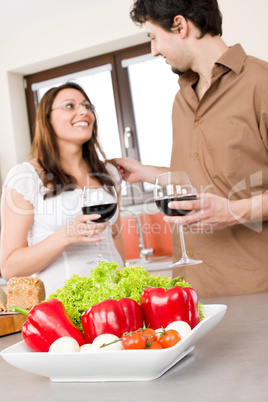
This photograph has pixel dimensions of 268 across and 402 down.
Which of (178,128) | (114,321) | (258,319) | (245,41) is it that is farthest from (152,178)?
(245,41)

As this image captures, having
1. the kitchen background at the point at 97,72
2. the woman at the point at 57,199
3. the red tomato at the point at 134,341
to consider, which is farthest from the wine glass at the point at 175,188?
the kitchen background at the point at 97,72

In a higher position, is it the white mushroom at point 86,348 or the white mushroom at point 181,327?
the white mushroom at point 181,327

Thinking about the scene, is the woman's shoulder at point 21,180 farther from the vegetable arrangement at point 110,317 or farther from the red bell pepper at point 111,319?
the red bell pepper at point 111,319

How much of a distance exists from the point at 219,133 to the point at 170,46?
14.3 inches

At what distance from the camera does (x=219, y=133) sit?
161 centimetres

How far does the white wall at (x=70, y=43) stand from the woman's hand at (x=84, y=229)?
2.60 meters

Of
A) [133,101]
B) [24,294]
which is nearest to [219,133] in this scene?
[24,294]

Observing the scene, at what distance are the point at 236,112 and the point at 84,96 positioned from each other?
808mm

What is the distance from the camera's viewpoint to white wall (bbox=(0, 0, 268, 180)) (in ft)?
12.0

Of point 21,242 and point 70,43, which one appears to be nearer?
point 21,242

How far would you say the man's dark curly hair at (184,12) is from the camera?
5.31 ft

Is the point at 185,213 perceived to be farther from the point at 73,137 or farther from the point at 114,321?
the point at 73,137

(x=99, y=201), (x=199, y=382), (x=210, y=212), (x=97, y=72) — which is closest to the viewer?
(x=199, y=382)

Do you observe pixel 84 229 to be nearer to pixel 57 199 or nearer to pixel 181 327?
pixel 57 199
